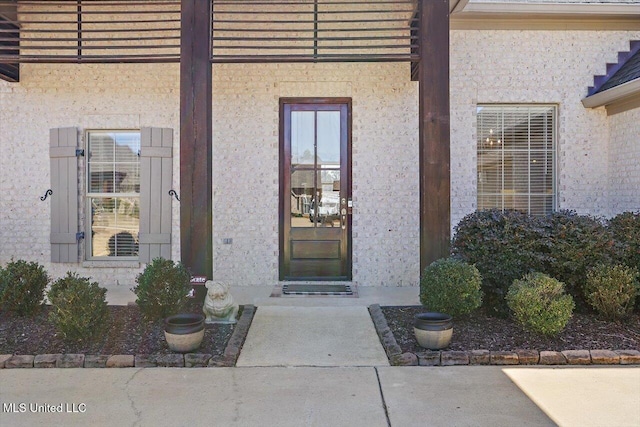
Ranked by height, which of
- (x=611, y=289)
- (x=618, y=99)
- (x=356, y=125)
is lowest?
(x=611, y=289)

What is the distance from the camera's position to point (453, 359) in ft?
12.2

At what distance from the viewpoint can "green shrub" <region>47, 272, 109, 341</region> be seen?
12.6 ft

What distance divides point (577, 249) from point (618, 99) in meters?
2.63

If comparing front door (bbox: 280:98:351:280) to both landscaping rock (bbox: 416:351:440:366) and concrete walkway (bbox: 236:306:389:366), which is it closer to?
concrete walkway (bbox: 236:306:389:366)

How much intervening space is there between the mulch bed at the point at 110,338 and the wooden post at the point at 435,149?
2.21 m

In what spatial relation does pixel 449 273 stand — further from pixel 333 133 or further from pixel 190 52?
pixel 190 52

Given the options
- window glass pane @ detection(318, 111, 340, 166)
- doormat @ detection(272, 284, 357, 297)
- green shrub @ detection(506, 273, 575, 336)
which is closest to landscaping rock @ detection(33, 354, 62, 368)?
doormat @ detection(272, 284, 357, 297)

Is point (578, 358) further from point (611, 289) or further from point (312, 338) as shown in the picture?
point (312, 338)

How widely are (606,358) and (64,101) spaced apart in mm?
6829

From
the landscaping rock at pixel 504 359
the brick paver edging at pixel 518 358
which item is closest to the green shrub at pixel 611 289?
the brick paver edging at pixel 518 358

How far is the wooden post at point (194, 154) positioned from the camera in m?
4.98

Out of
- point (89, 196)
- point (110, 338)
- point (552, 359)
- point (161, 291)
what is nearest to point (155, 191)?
point (89, 196)

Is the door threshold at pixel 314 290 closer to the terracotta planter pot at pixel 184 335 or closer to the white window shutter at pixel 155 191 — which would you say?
the white window shutter at pixel 155 191

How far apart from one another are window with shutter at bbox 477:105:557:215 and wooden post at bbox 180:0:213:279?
3.65 meters
